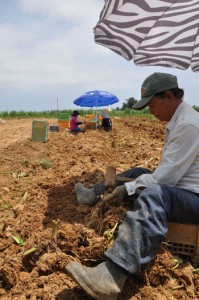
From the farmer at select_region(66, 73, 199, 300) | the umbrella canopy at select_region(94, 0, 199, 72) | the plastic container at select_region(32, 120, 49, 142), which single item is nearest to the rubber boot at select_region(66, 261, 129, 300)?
the farmer at select_region(66, 73, 199, 300)

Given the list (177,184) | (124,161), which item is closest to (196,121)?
(177,184)

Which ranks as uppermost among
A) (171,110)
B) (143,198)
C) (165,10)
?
(165,10)

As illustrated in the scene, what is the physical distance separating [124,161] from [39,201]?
8.18 feet

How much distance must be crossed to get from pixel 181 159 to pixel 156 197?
36 cm

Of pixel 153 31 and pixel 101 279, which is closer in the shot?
pixel 101 279

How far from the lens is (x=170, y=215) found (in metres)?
2.45

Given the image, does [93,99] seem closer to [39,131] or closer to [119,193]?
[39,131]

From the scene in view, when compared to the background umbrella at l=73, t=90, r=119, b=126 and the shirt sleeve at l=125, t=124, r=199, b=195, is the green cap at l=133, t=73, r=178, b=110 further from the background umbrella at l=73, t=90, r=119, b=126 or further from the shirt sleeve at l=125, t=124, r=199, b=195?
the background umbrella at l=73, t=90, r=119, b=126

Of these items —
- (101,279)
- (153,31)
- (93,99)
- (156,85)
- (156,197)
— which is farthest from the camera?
(93,99)

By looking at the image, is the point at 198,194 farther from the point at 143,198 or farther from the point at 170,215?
the point at 143,198

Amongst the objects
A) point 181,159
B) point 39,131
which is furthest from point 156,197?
point 39,131

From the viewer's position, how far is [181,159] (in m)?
2.48

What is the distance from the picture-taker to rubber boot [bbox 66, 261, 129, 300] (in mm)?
1970

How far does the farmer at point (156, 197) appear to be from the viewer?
6.68 ft
